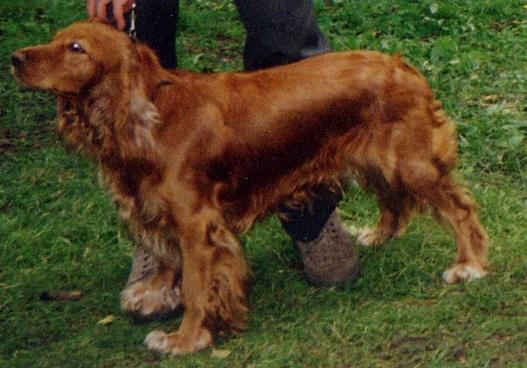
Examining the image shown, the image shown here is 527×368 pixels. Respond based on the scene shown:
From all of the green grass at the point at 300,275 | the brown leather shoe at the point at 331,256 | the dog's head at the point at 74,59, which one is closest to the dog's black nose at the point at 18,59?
the dog's head at the point at 74,59

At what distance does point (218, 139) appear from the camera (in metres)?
3.54

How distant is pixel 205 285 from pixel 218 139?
1.55 feet

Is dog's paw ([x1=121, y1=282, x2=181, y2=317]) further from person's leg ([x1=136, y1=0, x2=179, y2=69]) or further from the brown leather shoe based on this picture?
person's leg ([x1=136, y1=0, x2=179, y2=69])

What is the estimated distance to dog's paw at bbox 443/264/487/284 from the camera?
401 centimetres

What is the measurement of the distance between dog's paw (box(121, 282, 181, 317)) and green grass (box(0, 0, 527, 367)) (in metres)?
0.05

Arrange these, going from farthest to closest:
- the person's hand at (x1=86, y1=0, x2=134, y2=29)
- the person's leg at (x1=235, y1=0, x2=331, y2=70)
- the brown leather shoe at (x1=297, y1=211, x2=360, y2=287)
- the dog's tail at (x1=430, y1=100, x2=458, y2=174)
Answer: the brown leather shoe at (x1=297, y1=211, x2=360, y2=287) < the dog's tail at (x1=430, y1=100, x2=458, y2=174) < the person's leg at (x1=235, y1=0, x2=331, y2=70) < the person's hand at (x1=86, y1=0, x2=134, y2=29)

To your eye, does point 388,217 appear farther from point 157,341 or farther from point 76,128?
point 76,128

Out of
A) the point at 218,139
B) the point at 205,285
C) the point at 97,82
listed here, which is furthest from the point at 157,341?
the point at 97,82

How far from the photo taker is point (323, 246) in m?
4.13

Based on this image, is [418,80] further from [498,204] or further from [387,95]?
[498,204]

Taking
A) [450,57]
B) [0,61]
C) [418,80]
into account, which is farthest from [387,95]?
[0,61]

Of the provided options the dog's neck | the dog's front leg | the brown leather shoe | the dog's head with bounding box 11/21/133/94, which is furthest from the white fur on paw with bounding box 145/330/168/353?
the dog's head with bounding box 11/21/133/94

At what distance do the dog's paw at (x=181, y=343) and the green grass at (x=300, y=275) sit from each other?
4 centimetres

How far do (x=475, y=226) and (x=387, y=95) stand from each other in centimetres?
68
